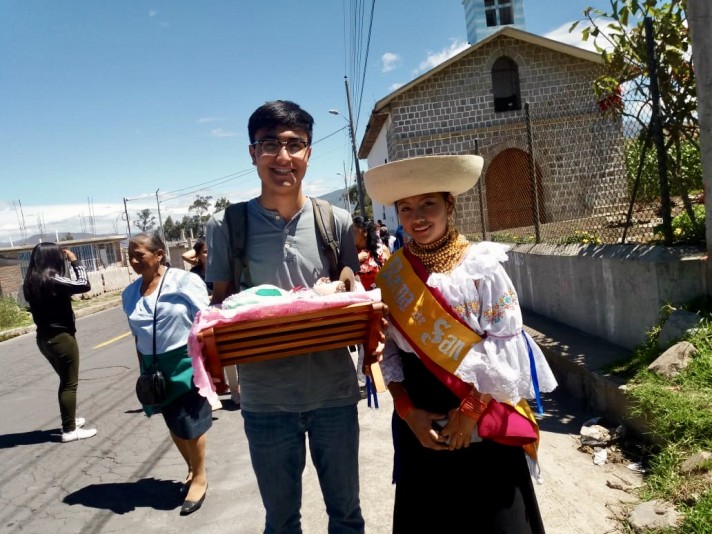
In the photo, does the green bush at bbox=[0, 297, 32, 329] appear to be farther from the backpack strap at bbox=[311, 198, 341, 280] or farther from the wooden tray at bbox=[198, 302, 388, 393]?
the wooden tray at bbox=[198, 302, 388, 393]

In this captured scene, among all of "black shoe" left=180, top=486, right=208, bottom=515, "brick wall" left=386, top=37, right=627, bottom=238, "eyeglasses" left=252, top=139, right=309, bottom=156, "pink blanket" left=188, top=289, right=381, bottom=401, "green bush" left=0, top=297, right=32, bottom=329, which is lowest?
"black shoe" left=180, top=486, right=208, bottom=515

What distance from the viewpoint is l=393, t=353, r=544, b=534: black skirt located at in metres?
1.86

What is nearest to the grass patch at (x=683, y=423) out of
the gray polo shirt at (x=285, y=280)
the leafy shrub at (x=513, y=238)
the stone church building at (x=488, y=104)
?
the gray polo shirt at (x=285, y=280)

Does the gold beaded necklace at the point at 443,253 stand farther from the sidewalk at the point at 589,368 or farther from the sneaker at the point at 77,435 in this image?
the sneaker at the point at 77,435

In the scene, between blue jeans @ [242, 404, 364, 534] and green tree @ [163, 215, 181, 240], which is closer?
blue jeans @ [242, 404, 364, 534]

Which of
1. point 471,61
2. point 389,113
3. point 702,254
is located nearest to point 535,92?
point 471,61

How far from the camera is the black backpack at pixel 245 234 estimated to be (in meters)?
2.00

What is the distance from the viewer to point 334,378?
2014mm

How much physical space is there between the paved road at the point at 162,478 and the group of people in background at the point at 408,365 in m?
1.10

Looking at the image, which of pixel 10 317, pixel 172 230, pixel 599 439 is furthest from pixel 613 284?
pixel 172 230

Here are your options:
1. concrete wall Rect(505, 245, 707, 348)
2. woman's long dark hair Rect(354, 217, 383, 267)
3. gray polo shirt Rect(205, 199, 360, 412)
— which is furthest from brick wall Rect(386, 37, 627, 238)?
gray polo shirt Rect(205, 199, 360, 412)

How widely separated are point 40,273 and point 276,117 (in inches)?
150

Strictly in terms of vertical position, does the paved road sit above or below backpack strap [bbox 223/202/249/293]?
below

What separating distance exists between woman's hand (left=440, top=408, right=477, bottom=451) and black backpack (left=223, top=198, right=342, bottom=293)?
701 mm
